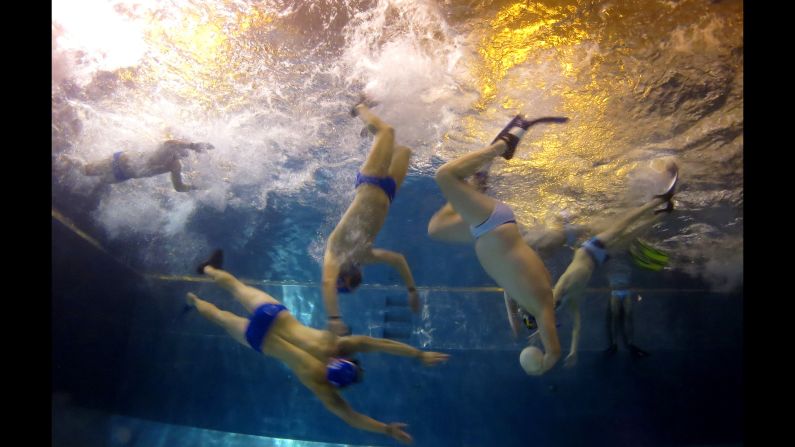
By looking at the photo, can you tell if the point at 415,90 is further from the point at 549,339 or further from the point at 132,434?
the point at 132,434

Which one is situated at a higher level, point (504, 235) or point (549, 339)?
point (504, 235)

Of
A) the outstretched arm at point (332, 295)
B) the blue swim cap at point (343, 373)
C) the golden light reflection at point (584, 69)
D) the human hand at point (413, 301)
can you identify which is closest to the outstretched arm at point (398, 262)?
the human hand at point (413, 301)

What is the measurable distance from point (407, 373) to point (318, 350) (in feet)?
37.2

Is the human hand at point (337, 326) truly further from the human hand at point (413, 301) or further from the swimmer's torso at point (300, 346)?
the human hand at point (413, 301)

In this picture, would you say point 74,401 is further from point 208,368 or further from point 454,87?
point 454,87

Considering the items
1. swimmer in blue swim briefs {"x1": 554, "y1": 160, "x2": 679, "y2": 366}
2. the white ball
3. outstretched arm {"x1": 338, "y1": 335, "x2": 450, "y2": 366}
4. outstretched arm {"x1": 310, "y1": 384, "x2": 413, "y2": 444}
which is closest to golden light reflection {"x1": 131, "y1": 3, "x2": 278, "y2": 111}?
outstretched arm {"x1": 338, "y1": 335, "x2": 450, "y2": 366}

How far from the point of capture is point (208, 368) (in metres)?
19.1

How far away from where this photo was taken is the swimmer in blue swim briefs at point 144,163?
36.2ft

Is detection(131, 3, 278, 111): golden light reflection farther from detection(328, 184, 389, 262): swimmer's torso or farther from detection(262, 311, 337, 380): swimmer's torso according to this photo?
detection(262, 311, 337, 380): swimmer's torso

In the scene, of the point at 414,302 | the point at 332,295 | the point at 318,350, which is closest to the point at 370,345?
the point at 318,350

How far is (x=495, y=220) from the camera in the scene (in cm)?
648

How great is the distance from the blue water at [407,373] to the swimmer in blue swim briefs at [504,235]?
852cm

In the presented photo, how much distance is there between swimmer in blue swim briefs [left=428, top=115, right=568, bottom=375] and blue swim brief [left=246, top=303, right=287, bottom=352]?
13.2 feet

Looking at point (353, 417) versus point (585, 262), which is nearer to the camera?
point (353, 417)
